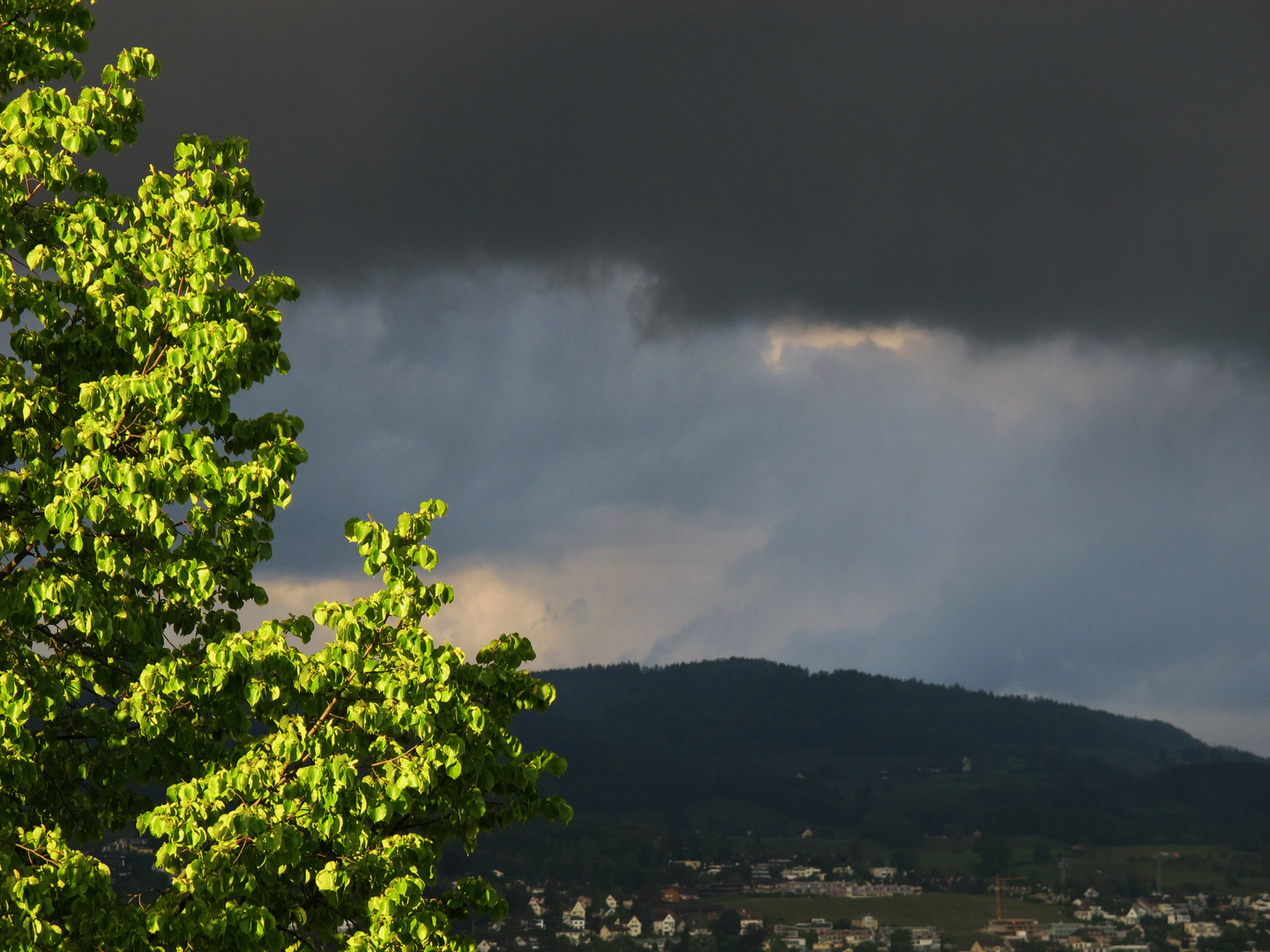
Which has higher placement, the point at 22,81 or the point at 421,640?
the point at 22,81

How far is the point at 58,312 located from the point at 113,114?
2.51 meters

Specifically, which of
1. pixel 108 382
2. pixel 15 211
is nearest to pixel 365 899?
pixel 108 382

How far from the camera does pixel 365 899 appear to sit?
1371cm

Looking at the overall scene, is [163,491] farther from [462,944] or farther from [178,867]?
[462,944]

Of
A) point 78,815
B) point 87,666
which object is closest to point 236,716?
point 87,666

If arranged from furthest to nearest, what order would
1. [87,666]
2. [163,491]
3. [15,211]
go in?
Result: [15,211], [87,666], [163,491]

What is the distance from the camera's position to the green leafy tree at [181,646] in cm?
1253

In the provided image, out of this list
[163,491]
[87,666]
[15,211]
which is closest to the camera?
[163,491]

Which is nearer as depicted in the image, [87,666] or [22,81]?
[87,666]

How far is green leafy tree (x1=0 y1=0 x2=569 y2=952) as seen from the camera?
12.5 meters

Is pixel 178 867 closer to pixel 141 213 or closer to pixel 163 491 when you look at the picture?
pixel 163 491

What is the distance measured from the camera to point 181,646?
1582 cm

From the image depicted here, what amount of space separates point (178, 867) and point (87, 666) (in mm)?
2826

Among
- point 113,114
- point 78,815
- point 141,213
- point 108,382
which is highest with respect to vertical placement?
point 113,114
